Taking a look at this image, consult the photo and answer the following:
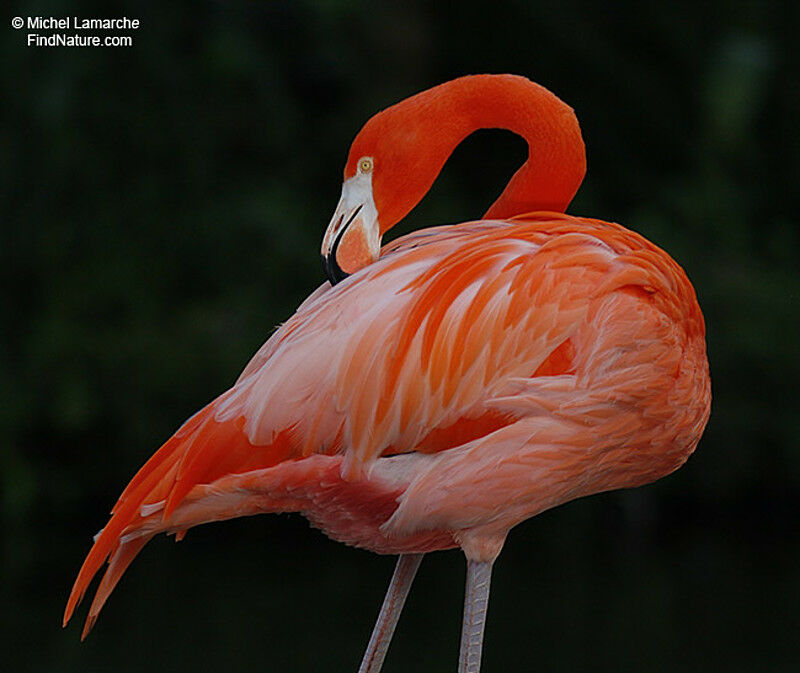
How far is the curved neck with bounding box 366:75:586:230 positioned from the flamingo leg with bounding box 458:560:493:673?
20.6 inches

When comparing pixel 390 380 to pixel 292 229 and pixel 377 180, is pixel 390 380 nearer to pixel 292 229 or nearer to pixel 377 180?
pixel 377 180

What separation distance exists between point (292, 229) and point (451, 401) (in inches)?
126

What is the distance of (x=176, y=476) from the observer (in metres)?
Answer: 1.64

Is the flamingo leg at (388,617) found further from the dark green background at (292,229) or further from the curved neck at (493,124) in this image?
the dark green background at (292,229)

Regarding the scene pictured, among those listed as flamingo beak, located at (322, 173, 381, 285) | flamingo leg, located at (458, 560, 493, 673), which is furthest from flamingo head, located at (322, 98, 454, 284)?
flamingo leg, located at (458, 560, 493, 673)

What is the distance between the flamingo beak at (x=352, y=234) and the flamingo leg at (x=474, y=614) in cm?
45

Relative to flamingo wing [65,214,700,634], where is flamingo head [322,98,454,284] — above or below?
above

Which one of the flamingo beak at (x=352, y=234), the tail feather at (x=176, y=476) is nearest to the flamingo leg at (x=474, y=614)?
the tail feather at (x=176, y=476)

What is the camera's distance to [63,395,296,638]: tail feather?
1626 millimetres

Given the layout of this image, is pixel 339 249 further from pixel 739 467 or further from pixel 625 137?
pixel 625 137

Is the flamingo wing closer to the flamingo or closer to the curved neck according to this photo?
the flamingo

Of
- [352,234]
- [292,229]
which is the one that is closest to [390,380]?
[352,234]

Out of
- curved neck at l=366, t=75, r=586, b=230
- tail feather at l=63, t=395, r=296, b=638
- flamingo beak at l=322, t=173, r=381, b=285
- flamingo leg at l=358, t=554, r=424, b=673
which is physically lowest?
flamingo leg at l=358, t=554, r=424, b=673

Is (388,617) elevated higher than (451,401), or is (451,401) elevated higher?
(451,401)
